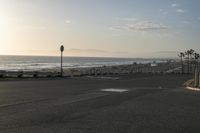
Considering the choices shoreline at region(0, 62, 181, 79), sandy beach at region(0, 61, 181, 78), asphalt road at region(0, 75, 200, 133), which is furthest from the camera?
sandy beach at region(0, 61, 181, 78)

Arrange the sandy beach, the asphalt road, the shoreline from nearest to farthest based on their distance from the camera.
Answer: the asphalt road < the shoreline < the sandy beach

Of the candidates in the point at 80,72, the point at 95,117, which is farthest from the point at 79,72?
the point at 95,117

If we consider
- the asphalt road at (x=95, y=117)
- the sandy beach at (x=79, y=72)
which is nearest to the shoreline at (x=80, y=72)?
the sandy beach at (x=79, y=72)

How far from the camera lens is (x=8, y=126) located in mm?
9164

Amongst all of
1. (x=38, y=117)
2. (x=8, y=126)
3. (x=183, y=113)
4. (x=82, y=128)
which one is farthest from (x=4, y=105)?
(x=183, y=113)

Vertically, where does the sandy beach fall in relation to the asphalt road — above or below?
below

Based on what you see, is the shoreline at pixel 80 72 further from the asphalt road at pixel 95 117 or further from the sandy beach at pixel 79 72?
the asphalt road at pixel 95 117

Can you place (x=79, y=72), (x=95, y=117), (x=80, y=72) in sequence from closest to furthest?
1. (x=95, y=117)
2. (x=80, y=72)
3. (x=79, y=72)

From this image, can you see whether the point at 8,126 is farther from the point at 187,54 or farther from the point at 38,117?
the point at 187,54

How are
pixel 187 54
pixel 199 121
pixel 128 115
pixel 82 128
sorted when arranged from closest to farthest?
pixel 82 128, pixel 199 121, pixel 128 115, pixel 187 54

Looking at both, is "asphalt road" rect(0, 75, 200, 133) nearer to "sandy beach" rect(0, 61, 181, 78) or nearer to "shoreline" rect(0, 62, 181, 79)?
"shoreline" rect(0, 62, 181, 79)

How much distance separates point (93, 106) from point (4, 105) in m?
3.09

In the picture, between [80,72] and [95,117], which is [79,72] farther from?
[95,117]

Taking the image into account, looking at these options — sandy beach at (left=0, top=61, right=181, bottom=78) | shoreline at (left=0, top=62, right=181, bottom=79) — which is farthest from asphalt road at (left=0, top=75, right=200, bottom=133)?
sandy beach at (left=0, top=61, right=181, bottom=78)
